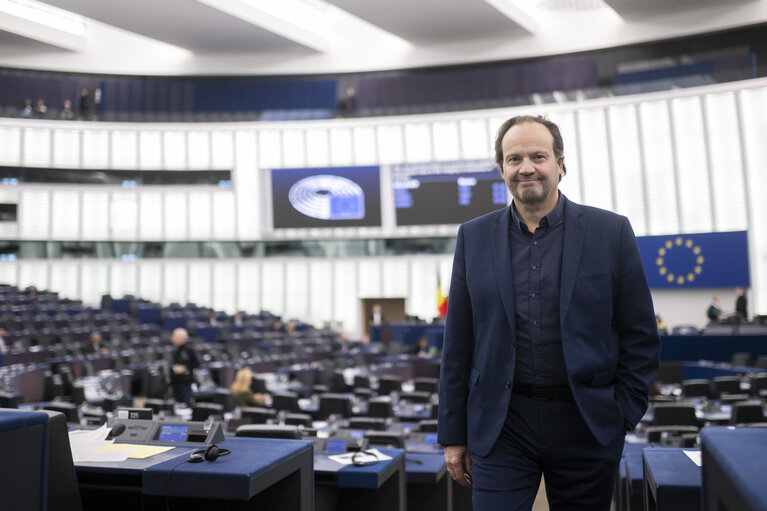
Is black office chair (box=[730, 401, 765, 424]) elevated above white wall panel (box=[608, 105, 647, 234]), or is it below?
below

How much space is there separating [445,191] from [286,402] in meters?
14.1

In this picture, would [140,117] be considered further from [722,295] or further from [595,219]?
[595,219]

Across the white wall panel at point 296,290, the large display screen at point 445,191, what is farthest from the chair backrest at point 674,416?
the white wall panel at point 296,290

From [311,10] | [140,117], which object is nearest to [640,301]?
[311,10]

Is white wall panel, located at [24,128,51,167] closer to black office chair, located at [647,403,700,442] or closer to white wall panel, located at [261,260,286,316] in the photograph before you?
white wall panel, located at [261,260,286,316]

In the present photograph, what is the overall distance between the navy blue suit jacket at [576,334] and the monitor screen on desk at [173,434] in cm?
147

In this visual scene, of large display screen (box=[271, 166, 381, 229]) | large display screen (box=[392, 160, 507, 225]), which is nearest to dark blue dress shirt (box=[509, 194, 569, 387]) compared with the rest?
large display screen (box=[392, 160, 507, 225])

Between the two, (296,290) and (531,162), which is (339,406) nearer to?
(531,162)

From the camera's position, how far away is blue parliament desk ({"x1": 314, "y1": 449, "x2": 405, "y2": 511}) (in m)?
3.51

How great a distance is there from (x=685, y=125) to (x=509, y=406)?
20.5 m

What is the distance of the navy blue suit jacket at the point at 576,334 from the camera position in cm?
192

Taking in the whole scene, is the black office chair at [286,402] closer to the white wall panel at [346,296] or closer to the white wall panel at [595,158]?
the white wall panel at [595,158]

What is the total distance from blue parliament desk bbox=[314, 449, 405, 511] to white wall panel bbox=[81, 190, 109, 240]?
2355 centimetres

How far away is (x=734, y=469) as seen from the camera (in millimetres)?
1044
